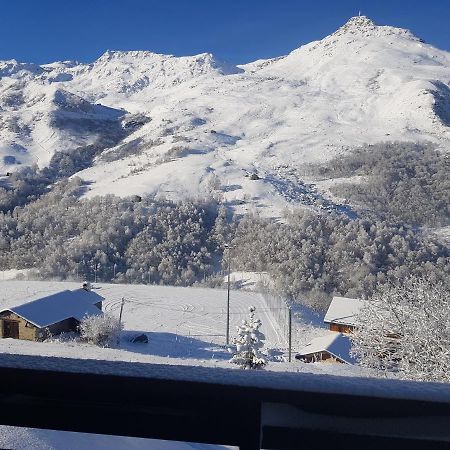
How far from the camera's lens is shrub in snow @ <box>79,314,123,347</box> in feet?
59.4

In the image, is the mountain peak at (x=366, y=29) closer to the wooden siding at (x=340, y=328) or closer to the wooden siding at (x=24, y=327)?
the wooden siding at (x=340, y=328)

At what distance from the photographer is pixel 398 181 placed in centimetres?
6706

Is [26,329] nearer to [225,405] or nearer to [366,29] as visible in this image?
[225,405]

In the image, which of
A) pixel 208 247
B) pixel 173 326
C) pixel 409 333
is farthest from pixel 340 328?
pixel 208 247

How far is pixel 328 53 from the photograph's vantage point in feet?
499

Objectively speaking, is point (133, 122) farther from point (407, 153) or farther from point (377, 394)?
point (377, 394)

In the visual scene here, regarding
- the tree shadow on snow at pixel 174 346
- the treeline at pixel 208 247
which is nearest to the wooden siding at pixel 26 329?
the tree shadow on snow at pixel 174 346

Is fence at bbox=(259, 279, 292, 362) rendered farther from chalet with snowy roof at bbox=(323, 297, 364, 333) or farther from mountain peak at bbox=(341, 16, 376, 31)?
mountain peak at bbox=(341, 16, 376, 31)

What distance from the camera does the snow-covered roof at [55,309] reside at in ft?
59.3

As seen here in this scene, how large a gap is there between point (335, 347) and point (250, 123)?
84.2 m

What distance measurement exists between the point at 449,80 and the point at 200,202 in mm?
90820

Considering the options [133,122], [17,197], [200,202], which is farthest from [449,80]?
[17,197]

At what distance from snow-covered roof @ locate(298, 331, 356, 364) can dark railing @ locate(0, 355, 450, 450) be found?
16346 mm

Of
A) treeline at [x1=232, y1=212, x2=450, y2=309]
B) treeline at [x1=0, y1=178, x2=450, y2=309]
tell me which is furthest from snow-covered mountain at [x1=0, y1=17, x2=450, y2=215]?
treeline at [x1=232, y1=212, x2=450, y2=309]
